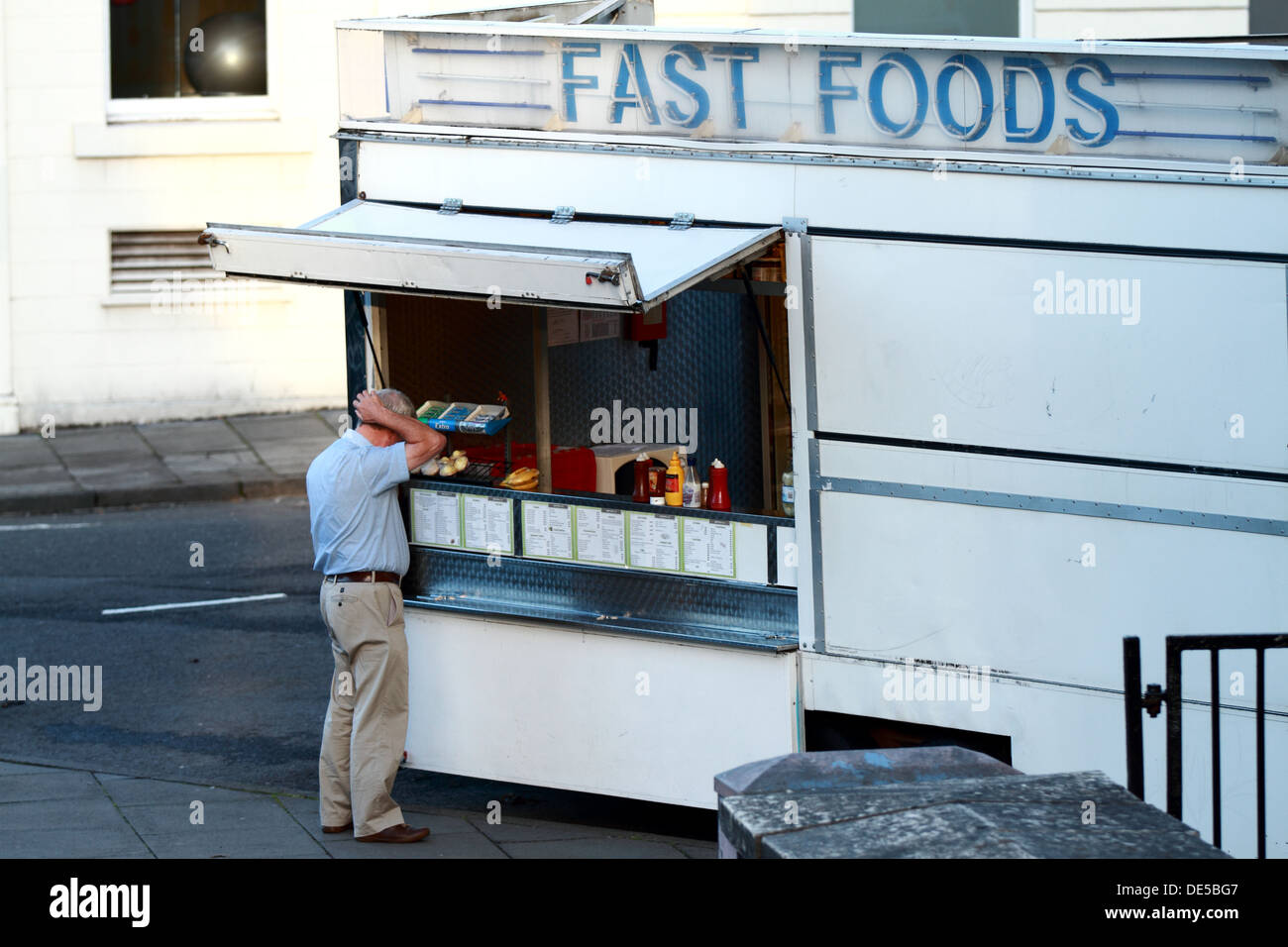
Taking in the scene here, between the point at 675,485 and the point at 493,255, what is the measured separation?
1.35 meters

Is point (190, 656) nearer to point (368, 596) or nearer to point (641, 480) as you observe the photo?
point (368, 596)

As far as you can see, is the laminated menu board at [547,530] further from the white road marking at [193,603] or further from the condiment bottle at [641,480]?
the white road marking at [193,603]

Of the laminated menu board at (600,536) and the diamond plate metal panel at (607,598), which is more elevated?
the laminated menu board at (600,536)

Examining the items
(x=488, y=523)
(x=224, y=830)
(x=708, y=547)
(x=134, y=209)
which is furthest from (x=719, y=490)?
(x=134, y=209)

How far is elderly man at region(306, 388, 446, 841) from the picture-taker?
6.48 meters

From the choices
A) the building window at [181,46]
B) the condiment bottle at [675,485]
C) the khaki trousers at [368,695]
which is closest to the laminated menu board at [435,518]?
the khaki trousers at [368,695]

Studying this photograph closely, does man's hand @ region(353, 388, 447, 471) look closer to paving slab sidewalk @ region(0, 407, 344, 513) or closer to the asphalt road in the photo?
the asphalt road

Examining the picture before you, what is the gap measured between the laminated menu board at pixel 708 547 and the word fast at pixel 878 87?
5.02ft

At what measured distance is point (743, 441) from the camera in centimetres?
806

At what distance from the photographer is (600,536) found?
6695mm

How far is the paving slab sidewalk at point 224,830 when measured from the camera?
6496mm

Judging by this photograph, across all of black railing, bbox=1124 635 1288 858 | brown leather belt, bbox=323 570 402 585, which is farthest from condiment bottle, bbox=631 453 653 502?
black railing, bbox=1124 635 1288 858

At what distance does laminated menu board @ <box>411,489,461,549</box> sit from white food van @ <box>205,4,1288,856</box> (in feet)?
0.05

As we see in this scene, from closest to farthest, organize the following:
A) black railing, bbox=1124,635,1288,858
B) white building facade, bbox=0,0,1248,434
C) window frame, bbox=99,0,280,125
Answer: black railing, bbox=1124,635,1288,858
white building facade, bbox=0,0,1248,434
window frame, bbox=99,0,280,125
